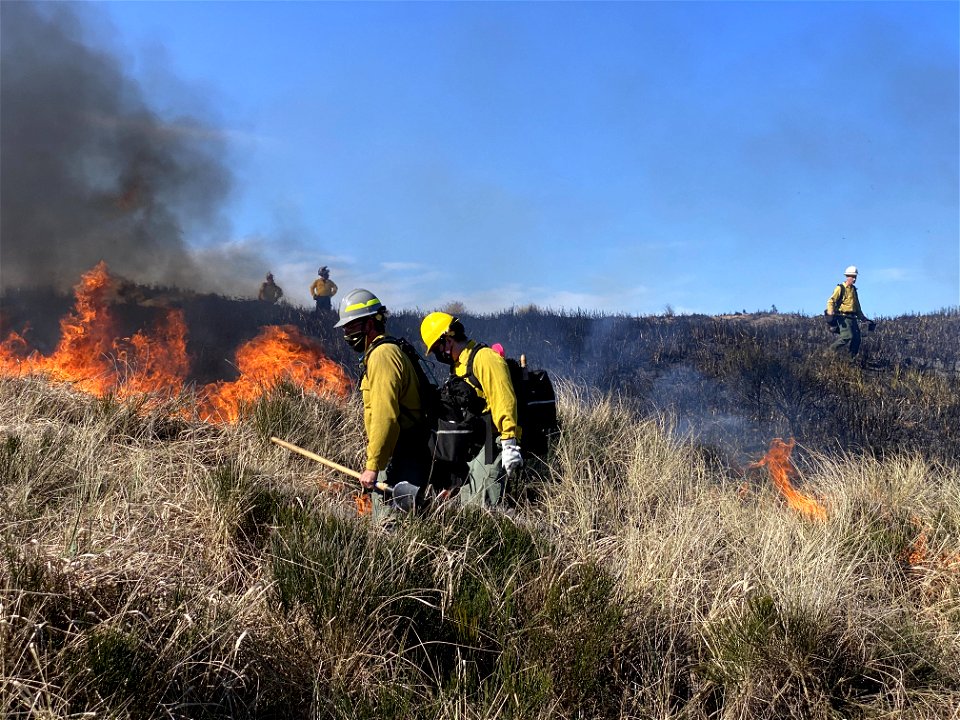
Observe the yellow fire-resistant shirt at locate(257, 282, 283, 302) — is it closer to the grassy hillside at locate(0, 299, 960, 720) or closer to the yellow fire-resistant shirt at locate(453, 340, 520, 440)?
the grassy hillside at locate(0, 299, 960, 720)

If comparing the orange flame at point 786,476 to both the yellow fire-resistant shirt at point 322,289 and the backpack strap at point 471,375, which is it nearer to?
the backpack strap at point 471,375

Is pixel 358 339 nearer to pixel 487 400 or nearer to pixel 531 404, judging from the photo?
pixel 487 400

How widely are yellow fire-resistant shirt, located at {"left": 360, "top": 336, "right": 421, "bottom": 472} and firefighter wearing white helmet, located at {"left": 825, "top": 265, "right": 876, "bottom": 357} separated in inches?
415

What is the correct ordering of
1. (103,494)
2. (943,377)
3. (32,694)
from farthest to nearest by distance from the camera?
1. (943,377)
2. (103,494)
3. (32,694)

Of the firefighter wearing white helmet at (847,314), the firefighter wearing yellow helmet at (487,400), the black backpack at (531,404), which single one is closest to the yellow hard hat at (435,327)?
the firefighter wearing yellow helmet at (487,400)

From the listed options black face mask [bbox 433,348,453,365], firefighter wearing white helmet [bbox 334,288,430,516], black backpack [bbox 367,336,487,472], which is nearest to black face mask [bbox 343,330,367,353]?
firefighter wearing white helmet [bbox 334,288,430,516]

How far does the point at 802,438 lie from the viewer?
870 cm

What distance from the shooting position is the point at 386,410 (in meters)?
4.21

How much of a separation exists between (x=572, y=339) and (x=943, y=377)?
17.2 feet

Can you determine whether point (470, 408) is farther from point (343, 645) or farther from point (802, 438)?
point (802, 438)

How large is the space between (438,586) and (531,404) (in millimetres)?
1742

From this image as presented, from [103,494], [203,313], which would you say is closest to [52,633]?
[103,494]

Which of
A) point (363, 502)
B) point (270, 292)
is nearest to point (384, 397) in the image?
Result: point (363, 502)

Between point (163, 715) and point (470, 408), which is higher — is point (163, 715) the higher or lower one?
the lower one
